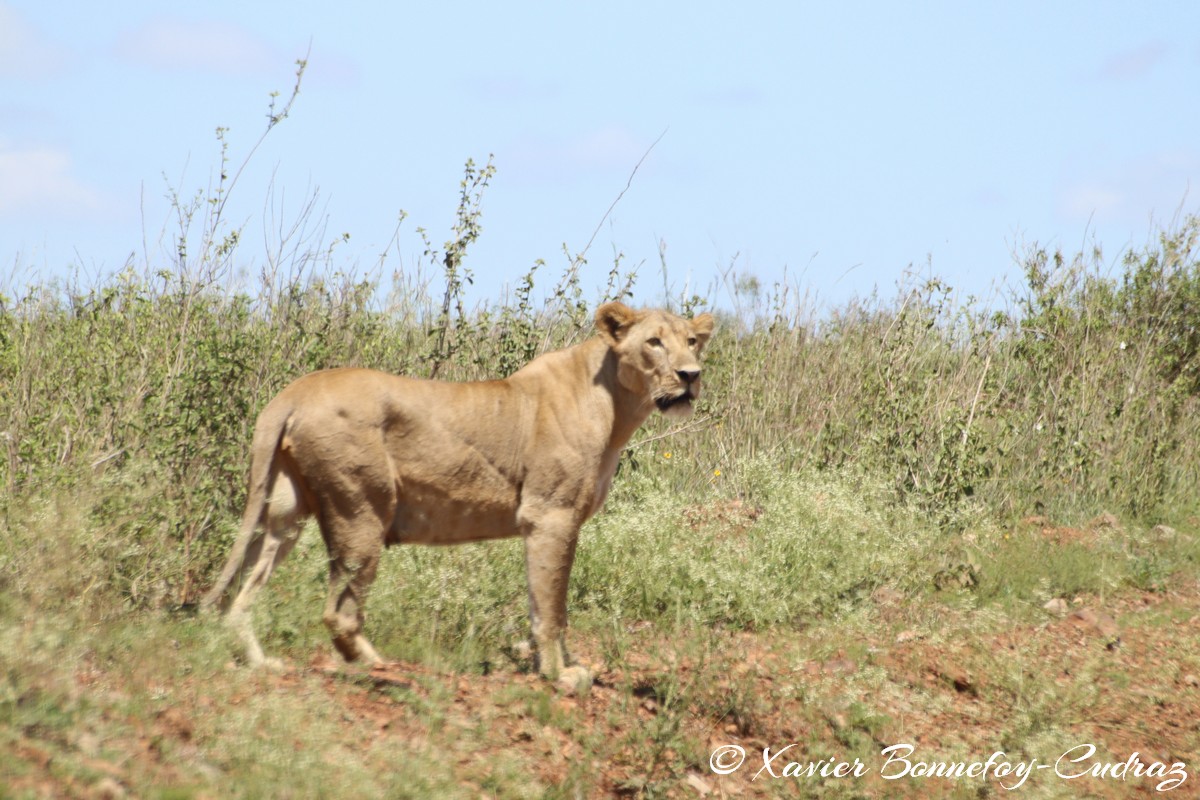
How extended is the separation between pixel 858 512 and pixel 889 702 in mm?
2242

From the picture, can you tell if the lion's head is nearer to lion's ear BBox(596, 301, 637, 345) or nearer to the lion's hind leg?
lion's ear BBox(596, 301, 637, 345)

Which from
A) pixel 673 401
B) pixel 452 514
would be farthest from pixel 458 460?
pixel 673 401

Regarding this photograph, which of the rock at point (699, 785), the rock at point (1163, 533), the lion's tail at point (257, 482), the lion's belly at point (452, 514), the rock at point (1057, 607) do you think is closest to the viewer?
the rock at point (699, 785)

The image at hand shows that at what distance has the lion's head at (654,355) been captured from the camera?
Result: 6.55 metres

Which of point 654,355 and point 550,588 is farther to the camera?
point 654,355

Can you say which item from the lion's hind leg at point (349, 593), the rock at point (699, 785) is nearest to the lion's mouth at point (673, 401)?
the lion's hind leg at point (349, 593)

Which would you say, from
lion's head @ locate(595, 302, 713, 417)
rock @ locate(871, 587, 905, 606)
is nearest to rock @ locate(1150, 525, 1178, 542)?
rock @ locate(871, 587, 905, 606)

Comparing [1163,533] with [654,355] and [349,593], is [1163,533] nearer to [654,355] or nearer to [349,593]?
[654,355]

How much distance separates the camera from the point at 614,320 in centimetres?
671

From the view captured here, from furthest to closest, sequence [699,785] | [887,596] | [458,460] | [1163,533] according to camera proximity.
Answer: [1163,533]
[887,596]
[458,460]
[699,785]

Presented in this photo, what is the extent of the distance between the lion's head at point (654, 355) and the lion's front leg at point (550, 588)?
80 cm

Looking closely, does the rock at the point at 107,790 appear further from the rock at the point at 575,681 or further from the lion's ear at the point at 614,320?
the lion's ear at the point at 614,320

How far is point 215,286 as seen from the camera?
8.31 meters

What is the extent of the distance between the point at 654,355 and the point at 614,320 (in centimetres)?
28
